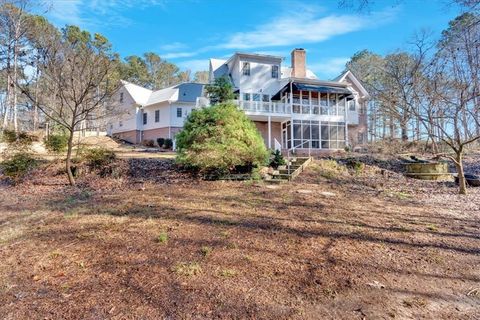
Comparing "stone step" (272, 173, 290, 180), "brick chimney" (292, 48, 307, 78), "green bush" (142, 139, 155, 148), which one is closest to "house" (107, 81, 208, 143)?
"green bush" (142, 139, 155, 148)

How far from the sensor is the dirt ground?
9.20 ft

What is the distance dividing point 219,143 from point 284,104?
12343 mm

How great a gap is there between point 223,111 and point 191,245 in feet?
21.5

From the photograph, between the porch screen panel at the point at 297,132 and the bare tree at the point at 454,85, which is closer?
the bare tree at the point at 454,85

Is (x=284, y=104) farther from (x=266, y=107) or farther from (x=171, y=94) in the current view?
(x=171, y=94)

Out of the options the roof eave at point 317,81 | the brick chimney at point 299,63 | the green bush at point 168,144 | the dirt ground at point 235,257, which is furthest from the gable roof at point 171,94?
the dirt ground at point 235,257

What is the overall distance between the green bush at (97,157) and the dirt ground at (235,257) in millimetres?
3079

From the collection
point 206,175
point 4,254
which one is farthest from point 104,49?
point 4,254

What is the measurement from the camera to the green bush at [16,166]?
9.49m

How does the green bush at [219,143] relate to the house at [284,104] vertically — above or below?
below

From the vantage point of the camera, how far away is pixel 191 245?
4195mm

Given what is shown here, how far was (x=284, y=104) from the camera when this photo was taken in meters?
20.9

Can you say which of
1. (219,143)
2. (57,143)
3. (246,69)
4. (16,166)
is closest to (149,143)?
(246,69)

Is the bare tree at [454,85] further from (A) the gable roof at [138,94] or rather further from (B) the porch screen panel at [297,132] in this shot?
(A) the gable roof at [138,94]
